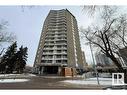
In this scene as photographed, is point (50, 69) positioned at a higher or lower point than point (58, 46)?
lower

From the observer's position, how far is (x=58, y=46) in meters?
6.84

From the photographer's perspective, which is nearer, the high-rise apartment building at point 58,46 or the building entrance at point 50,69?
the high-rise apartment building at point 58,46

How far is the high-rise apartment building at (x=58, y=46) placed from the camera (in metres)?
6.11

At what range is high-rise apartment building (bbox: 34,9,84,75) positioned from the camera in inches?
240

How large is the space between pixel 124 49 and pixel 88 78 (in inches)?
52.8

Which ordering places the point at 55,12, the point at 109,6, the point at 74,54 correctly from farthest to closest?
the point at 74,54 < the point at 55,12 < the point at 109,6

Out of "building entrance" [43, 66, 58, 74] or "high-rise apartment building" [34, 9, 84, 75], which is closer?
"high-rise apartment building" [34, 9, 84, 75]

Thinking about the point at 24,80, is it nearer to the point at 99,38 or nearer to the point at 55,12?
the point at 55,12

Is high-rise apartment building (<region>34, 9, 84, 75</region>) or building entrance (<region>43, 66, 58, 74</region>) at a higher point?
high-rise apartment building (<region>34, 9, 84, 75</region>)

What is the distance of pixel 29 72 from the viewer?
618cm

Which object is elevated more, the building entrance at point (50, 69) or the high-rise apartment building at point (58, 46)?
the high-rise apartment building at point (58, 46)

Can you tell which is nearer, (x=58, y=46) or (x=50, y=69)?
(x=58, y=46)

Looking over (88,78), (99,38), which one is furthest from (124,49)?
(88,78)
